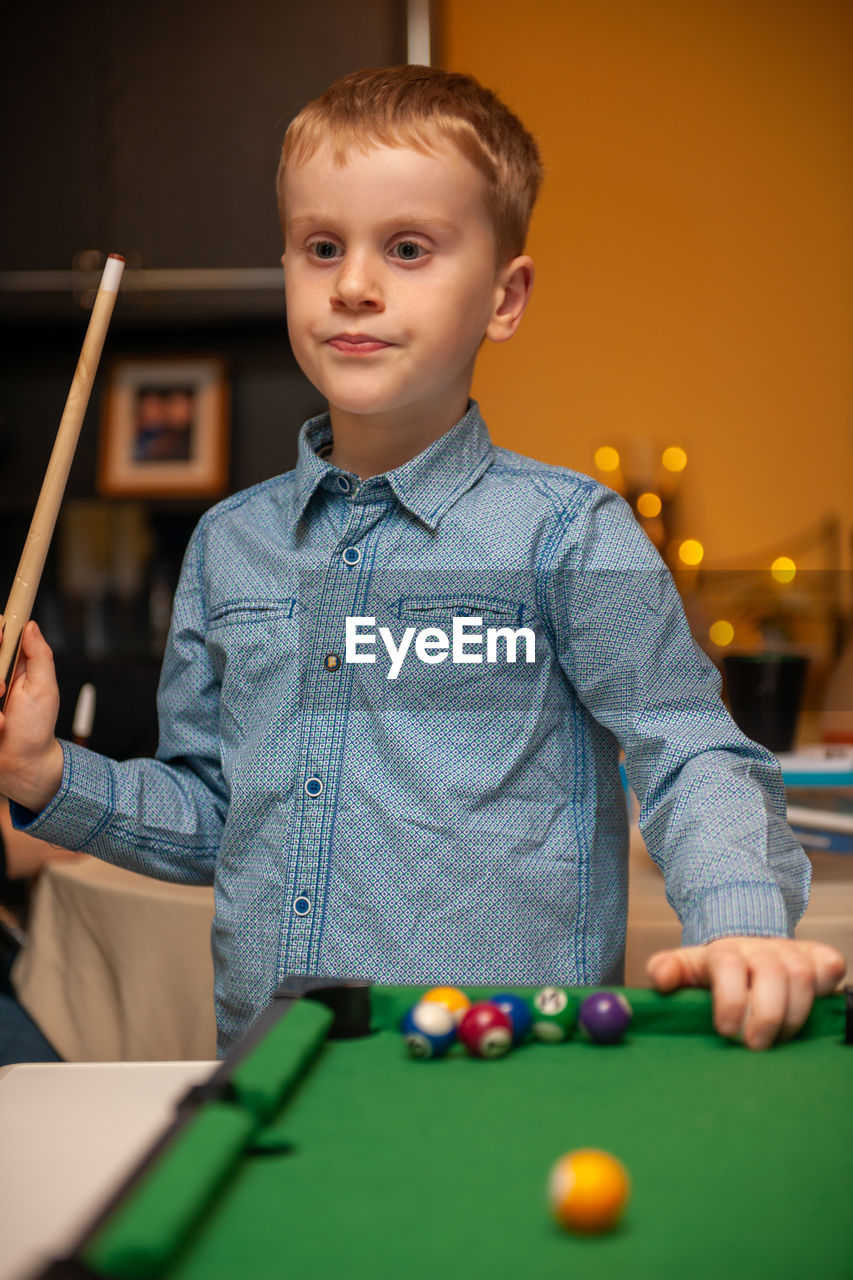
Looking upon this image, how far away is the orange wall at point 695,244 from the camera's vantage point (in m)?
3.33

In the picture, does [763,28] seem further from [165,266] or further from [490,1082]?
[490,1082]

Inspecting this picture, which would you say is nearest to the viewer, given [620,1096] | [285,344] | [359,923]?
[620,1096]

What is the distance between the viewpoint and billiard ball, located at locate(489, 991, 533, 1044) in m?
0.79

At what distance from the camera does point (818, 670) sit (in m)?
3.26

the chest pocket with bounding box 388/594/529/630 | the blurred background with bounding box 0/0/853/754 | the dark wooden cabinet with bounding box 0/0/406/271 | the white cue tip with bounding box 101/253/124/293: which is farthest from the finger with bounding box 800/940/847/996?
the dark wooden cabinet with bounding box 0/0/406/271

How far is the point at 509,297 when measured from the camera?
1151mm

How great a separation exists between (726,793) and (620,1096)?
290mm

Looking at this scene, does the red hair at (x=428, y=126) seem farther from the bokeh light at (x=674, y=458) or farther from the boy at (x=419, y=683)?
the bokeh light at (x=674, y=458)

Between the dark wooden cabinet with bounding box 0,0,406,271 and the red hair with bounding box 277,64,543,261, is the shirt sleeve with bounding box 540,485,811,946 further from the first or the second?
the dark wooden cabinet with bounding box 0,0,406,271

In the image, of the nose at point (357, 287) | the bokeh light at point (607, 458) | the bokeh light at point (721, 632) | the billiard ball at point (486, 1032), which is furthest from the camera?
the bokeh light at point (607, 458)

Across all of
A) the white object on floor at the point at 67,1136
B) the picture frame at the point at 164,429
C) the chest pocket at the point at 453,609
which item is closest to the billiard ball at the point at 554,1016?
the white object on floor at the point at 67,1136

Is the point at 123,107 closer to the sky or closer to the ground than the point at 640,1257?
closer to the sky

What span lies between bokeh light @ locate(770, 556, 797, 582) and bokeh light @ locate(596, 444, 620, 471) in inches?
19.9

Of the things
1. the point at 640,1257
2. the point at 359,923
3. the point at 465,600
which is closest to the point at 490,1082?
the point at 640,1257
